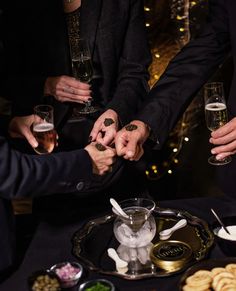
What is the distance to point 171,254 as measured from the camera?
189 cm

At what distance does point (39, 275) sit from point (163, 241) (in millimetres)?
487

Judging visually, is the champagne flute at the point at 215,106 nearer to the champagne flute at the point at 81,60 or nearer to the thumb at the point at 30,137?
the champagne flute at the point at 81,60

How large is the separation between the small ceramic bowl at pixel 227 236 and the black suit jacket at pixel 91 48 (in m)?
0.91

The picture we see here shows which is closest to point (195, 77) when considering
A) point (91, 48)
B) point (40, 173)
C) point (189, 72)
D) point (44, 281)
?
point (189, 72)

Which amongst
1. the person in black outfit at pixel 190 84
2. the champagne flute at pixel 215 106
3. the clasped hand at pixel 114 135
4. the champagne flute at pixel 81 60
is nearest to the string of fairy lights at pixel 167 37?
the person in black outfit at pixel 190 84

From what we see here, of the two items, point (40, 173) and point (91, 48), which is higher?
point (91, 48)

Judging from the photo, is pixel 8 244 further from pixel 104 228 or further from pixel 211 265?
pixel 211 265

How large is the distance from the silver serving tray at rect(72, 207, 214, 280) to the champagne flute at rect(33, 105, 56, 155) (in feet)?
1.22

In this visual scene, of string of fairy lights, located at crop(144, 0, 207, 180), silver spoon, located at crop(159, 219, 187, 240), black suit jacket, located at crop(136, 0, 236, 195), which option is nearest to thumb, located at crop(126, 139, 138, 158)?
black suit jacket, located at crop(136, 0, 236, 195)

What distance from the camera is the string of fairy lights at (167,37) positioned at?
409 centimetres

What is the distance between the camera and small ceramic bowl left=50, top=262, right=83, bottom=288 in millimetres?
1771

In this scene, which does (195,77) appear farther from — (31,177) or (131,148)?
(31,177)

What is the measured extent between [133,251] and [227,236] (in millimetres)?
344

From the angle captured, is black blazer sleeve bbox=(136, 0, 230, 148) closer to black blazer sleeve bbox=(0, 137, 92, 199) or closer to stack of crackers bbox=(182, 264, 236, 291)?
black blazer sleeve bbox=(0, 137, 92, 199)
